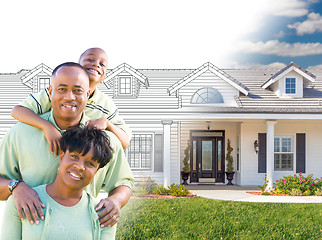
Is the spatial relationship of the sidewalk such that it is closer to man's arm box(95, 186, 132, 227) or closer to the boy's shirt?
the boy's shirt

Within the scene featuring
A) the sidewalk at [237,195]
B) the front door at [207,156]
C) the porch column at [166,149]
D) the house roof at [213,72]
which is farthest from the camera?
the front door at [207,156]

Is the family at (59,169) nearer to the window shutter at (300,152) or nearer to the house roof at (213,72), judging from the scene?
the house roof at (213,72)

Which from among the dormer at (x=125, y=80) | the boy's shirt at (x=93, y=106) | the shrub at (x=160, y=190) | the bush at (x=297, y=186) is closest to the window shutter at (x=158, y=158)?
the shrub at (x=160, y=190)

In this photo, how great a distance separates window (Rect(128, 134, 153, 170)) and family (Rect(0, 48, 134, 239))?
8993mm

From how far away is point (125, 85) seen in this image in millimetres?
11016

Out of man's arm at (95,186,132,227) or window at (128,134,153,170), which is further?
window at (128,134,153,170)

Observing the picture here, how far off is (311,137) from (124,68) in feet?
17.8

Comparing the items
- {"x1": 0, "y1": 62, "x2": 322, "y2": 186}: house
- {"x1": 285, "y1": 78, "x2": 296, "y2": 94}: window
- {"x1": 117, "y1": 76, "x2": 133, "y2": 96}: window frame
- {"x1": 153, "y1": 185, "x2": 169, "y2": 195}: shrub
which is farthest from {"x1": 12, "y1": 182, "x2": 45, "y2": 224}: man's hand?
{"x1": 285, "y1": 78, "x2": 296, "y2": 94}: window

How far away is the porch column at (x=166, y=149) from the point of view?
10.3 metres

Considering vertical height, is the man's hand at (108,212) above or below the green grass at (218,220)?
above

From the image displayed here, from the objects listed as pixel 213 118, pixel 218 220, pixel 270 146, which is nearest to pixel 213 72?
pixel 213 118

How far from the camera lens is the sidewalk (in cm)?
851

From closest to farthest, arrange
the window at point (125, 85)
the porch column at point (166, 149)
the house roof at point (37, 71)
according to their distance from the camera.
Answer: the porch column at point (166, 149) < the house roof at point (37, 71) < the window at point (125, 85)

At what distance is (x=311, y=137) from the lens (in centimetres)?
1155
